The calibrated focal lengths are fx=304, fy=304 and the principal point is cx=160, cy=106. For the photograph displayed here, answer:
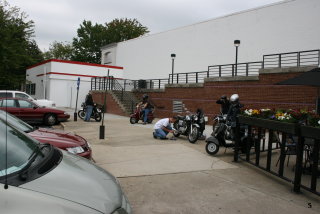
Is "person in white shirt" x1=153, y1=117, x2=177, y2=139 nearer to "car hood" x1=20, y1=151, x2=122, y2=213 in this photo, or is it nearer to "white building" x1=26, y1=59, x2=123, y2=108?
"car hood" x1=20, y1=151, x2=122, y2=213

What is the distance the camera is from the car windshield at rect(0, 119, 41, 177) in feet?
7.46

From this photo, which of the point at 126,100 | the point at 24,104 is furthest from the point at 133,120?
the point at 126,100

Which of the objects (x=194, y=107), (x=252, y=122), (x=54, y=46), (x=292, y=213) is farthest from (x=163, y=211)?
(x=54, y=46)

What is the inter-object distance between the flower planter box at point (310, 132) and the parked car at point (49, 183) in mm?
3399

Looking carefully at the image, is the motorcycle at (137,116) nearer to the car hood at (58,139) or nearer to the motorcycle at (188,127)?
the motorcycle at (188,127)

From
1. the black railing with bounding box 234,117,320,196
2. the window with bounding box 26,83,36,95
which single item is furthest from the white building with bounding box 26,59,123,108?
the black railing with bounding box 234,117,320,196

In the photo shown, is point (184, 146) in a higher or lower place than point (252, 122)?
lower

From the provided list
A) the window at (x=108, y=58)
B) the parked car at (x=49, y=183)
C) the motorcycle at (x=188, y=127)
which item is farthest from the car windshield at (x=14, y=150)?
the window at (x=108, y=58)

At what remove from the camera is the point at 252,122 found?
686 centimetres

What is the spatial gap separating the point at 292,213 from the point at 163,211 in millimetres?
1857

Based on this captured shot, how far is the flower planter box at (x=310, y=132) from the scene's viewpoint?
472 centimetres

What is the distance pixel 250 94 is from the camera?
15188 mm

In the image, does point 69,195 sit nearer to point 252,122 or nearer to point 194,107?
point 252,122

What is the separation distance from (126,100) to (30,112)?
9.72 metres
